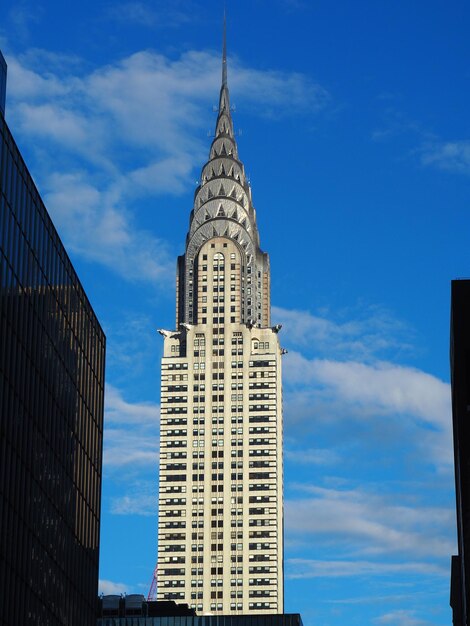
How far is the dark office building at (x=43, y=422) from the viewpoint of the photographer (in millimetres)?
91688

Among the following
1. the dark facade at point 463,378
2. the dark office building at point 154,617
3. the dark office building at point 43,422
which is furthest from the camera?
the dark office building at point 154,617

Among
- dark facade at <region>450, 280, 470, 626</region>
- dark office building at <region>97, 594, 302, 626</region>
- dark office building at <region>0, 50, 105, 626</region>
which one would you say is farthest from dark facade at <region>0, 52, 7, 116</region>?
dark office building at <region>97, 594, 302, 626</region>

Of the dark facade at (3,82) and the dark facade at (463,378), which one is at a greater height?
the dark facade at (3,82)

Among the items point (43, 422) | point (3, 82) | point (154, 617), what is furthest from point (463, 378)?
point (154, 617)

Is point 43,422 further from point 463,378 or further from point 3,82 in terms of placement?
point 463,378

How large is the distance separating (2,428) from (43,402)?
12.3 m

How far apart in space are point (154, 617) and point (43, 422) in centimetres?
8857

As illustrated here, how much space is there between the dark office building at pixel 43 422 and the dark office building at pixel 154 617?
206ft

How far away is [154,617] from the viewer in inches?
7259

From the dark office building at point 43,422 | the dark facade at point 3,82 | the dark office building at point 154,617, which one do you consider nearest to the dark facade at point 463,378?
the dark office building at point 43,422

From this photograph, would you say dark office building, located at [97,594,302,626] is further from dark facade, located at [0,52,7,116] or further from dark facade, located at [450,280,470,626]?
dark facade, located at [0,52,7,116]

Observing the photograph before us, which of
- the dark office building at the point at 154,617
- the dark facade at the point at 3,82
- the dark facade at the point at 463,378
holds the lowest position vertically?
the dark office building at the point at 154,617

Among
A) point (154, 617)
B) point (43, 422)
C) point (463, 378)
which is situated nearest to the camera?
point (43, 422)

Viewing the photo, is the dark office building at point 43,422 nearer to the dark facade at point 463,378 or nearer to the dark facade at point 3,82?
the dark facade at point 3,82
